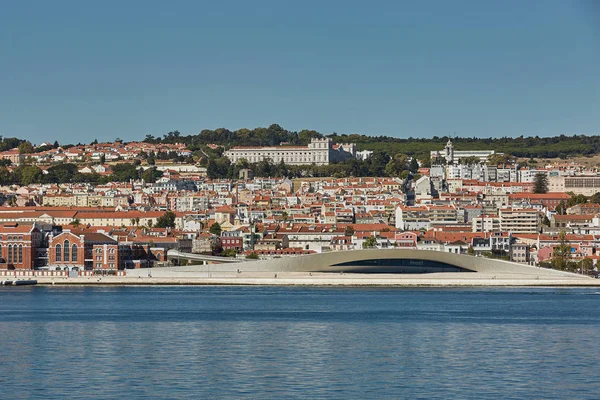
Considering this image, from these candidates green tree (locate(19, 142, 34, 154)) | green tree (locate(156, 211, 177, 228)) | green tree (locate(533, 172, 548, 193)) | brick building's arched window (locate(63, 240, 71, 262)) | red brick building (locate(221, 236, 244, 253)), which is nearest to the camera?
brick building's arched window (locate(63, 240, 71, 262))

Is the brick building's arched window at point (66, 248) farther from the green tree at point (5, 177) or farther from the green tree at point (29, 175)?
the green tree at point (5, 177)

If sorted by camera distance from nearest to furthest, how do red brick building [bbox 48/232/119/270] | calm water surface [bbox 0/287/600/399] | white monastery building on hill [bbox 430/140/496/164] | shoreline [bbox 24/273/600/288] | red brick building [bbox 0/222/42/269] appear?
calm water surface [bbox 0/287/600/399] < shoreline [bbox 24/273/600/288] < red brick building [bbox 48/232/119/270] < red brick building [bbox 0/222/42/269] < white monastery building on hill [bbox 430/140/496/164]

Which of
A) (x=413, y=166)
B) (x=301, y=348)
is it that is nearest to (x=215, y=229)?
(x=413, y=166)

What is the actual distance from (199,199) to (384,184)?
1555cm

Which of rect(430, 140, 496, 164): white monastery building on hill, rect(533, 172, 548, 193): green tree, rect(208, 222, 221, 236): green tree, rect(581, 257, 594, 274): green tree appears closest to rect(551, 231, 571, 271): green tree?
rect(581, 257, 594, 274): green tree

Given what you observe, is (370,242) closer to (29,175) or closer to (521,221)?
(521,221)

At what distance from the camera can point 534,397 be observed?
2006 centimetres

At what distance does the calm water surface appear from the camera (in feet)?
68.7

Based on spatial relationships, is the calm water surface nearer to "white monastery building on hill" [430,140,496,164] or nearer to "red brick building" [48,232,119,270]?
"red brick building" [48,232,119,270]

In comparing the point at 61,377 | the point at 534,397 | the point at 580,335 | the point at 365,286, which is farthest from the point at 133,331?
the point at 365,286

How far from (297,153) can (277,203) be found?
33618 millimetres

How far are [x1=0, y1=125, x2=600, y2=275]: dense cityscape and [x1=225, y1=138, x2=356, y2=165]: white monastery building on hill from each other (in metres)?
0.15

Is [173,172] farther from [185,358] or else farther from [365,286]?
[185,358]

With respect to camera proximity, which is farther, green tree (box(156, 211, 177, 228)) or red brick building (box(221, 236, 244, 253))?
green tree (box(156, 211, 177, 228))
